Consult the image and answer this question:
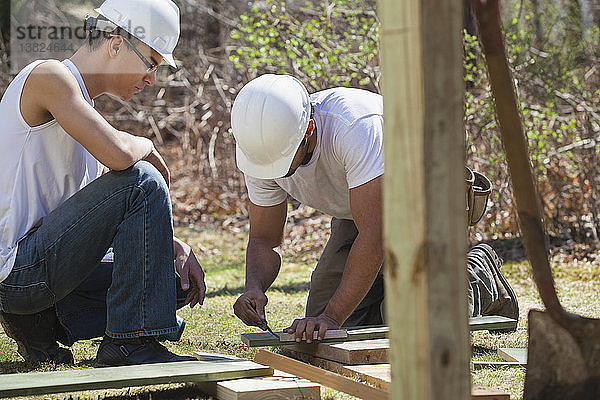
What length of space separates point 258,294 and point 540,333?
4.99 feet

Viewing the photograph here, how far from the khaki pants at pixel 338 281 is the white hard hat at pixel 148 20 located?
135 cm

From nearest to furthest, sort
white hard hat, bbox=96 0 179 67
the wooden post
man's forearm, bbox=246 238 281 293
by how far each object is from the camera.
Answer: the wooden post < white hard hat, bbox=96 0 179 67 < man's forearm, bbox=246 238 281 293

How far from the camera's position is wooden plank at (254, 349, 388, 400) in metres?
2.54

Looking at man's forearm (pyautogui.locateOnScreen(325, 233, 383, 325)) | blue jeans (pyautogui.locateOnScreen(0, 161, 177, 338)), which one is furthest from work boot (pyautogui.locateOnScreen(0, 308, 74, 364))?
man's forearm (pyautogui.locateOnScreen(325, 233, 383, 325))

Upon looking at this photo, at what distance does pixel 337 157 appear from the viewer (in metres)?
3.34

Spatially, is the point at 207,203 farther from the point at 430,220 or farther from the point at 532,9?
the point at 430,220

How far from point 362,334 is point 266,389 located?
34.1 inches

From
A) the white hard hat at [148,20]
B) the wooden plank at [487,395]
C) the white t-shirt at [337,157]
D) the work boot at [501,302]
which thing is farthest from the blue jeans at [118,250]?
the work boot at [501,302]

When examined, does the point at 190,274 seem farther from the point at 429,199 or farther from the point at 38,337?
the point at 429,199

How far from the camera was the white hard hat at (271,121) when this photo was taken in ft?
10.1

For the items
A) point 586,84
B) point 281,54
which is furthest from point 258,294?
point 586,84

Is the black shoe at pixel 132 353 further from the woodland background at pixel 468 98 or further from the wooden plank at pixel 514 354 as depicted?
the woodland background at pixel 468 98

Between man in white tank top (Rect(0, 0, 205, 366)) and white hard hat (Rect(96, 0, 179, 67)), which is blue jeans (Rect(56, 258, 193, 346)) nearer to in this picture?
man in white tank top (Rect(0, 0, 205, 366))

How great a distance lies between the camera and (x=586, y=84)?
22.9 feet
